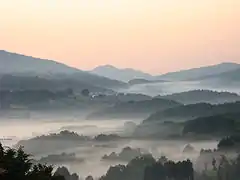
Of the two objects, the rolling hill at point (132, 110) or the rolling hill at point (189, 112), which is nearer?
the rolling hill at point (189, 112)

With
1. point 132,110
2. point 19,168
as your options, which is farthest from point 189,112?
point 19,168

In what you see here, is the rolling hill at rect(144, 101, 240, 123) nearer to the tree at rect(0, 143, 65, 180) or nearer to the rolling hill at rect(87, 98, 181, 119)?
the rolling hill at rect(87, 98, 181, 119)

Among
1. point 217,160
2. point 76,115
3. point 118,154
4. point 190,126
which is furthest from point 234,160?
point 76,115

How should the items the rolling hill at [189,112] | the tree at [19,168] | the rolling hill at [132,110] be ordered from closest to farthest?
1. the tree at [19,168]
2. the rolling hill at [189,112]
3. the rolling hill at [132,110]

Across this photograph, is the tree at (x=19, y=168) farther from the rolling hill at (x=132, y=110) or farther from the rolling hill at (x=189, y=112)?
the rolling hill at (x=132, y=110)

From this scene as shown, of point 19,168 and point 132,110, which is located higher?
point 132,110

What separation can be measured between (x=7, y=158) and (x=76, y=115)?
584 feet

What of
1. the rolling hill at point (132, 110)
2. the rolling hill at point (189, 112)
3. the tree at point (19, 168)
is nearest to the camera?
the tree at point (19, 168)

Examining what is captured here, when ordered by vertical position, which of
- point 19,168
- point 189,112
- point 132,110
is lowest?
point 19,168

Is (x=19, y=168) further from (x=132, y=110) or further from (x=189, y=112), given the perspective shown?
(x=132, y=110)

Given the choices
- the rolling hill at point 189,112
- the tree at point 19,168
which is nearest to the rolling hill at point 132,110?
the rolling hill at point 189,112

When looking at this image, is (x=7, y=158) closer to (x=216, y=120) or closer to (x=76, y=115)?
(x=216, y=120)

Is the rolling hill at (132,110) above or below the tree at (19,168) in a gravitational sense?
above

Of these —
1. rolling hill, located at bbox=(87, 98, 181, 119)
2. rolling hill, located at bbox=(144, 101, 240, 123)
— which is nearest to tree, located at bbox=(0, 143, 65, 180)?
rolling hill, located at bbox=(144, 101, 240, 123)
